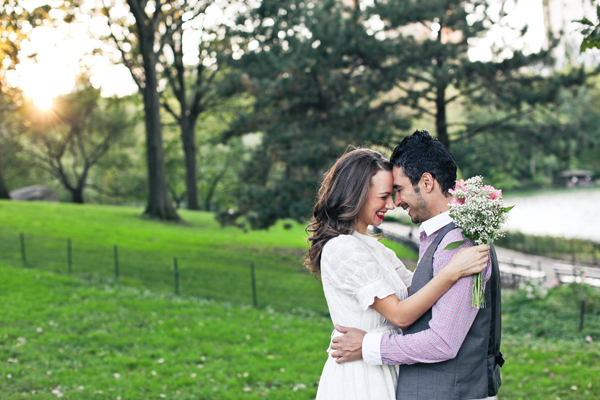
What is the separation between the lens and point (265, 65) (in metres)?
15.9

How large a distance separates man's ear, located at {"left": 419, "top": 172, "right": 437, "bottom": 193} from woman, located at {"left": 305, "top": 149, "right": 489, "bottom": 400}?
0.19m

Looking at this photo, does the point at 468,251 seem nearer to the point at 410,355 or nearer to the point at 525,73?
the point at 410,355

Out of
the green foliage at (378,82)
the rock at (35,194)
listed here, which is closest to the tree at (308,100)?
the green foliage at (378,82)

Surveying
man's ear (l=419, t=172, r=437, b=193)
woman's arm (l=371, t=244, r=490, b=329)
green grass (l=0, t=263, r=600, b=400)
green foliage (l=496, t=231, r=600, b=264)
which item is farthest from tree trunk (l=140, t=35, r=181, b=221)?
woman's arm (l=371, t=244, r=490, b=329)

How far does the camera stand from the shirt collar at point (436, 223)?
2.40 meters

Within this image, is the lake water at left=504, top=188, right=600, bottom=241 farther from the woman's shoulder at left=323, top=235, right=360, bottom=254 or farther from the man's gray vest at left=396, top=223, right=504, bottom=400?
the woman's shoulder at left=323, top=235, right=360, bottom=254

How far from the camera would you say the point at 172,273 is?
1381 centimetres

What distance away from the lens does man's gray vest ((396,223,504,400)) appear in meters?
2.22

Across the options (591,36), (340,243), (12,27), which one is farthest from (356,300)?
(12,27)

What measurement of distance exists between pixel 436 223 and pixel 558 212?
160ft

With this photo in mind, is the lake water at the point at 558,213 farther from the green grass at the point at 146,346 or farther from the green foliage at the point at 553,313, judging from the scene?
the green grass at the point at 146,346

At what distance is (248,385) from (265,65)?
11.9m

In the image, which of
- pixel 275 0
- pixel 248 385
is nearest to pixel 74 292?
pixel 248 385

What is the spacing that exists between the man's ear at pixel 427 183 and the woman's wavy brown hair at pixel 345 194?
0.23 metres
